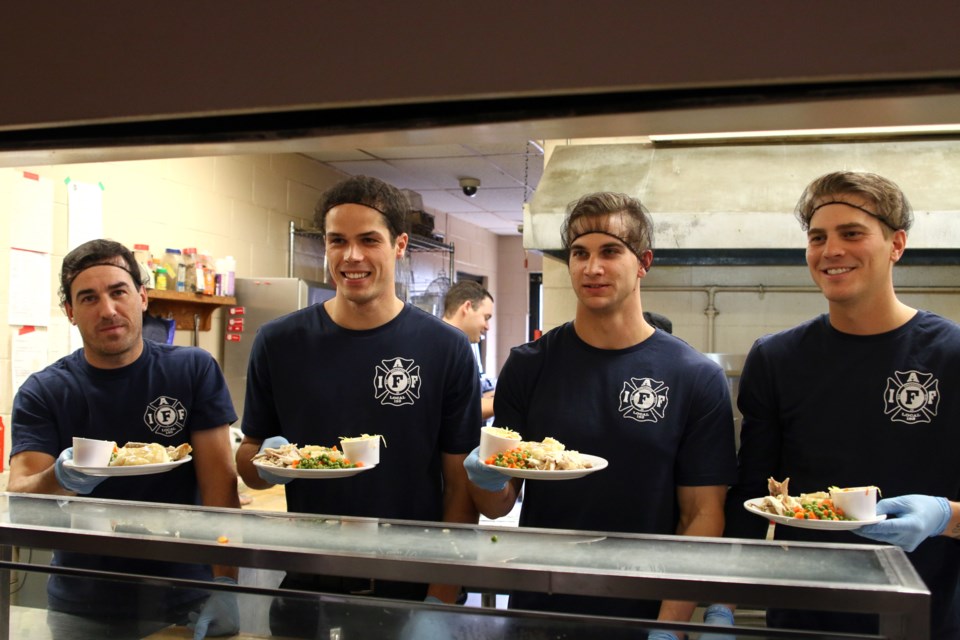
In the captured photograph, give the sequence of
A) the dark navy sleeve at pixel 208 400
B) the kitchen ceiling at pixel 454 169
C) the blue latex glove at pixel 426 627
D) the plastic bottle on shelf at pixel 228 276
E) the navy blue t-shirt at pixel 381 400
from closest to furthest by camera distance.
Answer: the blue latex glove at pixel 426 627 → the navy blue t-shirt at pixel 381 400 → the dark navy sleeve at pixel 208 400 → the plastic bottle on shelf at pixel 228 276 → the kitchen ceiling at pixel 454 169

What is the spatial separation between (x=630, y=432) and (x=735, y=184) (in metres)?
2.85

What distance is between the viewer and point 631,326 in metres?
2.04

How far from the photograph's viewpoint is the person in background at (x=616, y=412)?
74.7 inches

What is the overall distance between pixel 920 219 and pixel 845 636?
10.8 ft

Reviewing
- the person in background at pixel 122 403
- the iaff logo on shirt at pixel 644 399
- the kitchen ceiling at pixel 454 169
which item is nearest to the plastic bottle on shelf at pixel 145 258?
the kitchen ceiling at pixel 454 169

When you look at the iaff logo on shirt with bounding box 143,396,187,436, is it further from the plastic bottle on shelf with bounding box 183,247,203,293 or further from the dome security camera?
the dome security camera

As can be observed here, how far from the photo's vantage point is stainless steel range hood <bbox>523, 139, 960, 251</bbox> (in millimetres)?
4047

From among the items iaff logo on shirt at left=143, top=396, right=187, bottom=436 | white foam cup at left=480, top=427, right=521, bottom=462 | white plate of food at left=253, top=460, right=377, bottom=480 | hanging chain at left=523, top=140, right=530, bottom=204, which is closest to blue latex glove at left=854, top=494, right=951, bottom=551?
white foam cup at left=480, top=427, right=521, bottom=462

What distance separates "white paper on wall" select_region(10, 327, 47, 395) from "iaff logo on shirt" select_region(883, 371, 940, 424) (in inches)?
164

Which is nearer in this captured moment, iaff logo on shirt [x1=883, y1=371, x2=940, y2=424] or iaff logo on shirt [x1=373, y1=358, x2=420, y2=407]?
iaff logo on shirt [x1=883, y1=371, x2=940, y2=424]

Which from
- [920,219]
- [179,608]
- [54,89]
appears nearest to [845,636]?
[179,608]

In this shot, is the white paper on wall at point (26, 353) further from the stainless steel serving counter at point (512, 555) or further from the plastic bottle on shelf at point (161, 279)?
the stainless steel serving counter at point (512, 555)

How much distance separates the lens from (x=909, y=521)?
60.8 inches

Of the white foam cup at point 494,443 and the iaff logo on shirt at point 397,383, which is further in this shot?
the iaff logo on shirt at point 397,383
